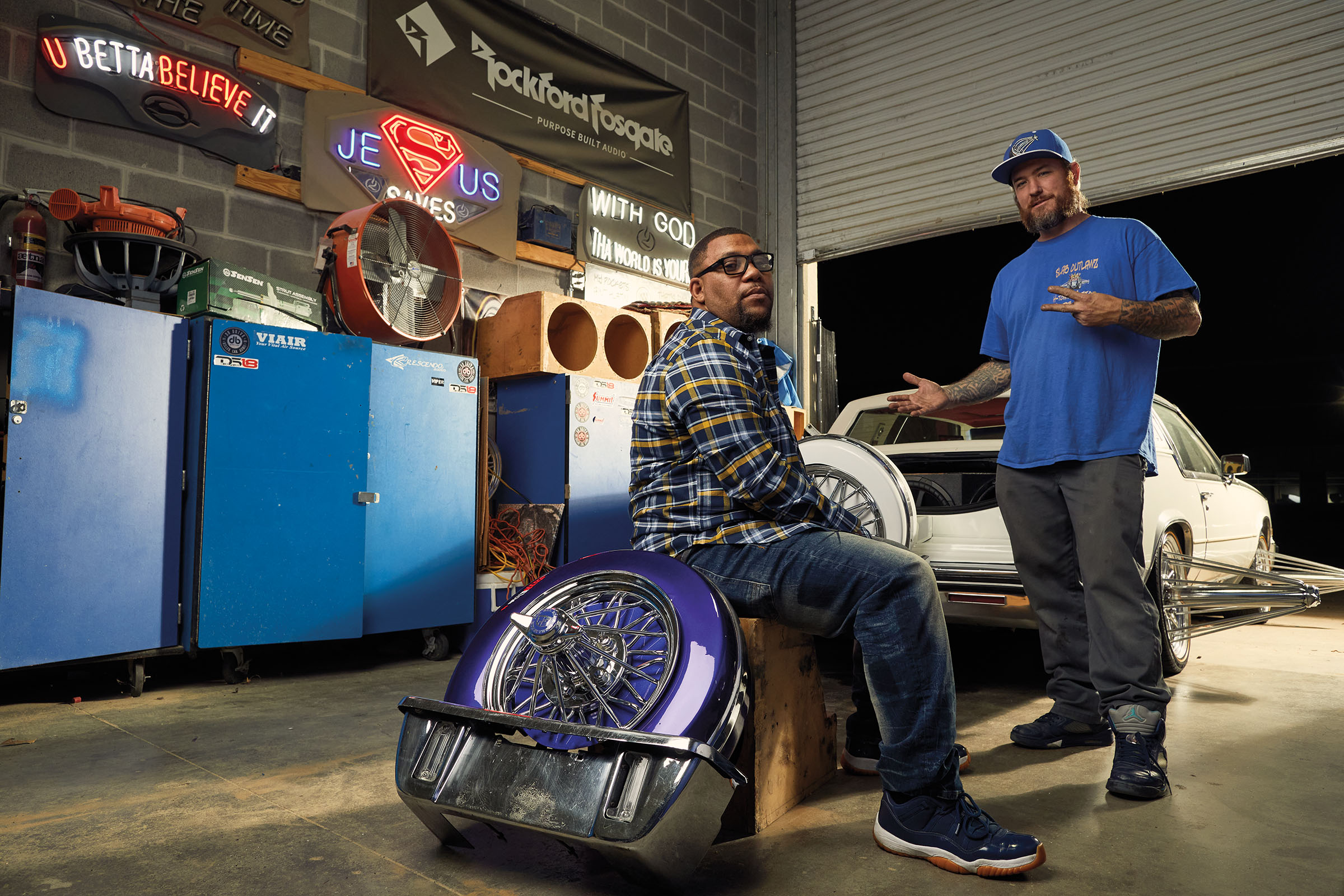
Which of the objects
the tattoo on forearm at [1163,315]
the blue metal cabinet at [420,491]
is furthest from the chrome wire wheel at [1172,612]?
the blue metal cabinet at [420,491]

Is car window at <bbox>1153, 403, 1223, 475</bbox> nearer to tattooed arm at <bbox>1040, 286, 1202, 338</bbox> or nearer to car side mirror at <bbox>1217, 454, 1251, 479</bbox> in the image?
car side mirror at <bbox>1217, 454, 1251, 479</bbox>

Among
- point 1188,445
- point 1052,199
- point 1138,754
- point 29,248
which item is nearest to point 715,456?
point 1138,754

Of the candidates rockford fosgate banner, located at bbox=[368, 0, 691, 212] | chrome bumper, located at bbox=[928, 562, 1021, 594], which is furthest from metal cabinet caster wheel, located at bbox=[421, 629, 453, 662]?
rockford fosgate banner, located at bbox=[368, 0, 691, 212]

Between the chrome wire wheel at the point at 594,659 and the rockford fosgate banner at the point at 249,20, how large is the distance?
12.6ft

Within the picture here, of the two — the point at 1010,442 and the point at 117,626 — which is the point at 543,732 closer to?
the point at 1010,442

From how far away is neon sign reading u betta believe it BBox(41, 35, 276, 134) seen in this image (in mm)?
3771

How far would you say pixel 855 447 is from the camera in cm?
323

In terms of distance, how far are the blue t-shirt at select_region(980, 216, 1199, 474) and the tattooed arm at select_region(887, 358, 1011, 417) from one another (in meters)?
0.15

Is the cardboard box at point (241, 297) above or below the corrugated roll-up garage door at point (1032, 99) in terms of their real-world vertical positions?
below

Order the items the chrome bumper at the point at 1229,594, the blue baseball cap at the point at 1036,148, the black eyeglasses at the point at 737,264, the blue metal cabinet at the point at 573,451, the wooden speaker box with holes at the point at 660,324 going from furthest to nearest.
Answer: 1. the wooden speaker box with holes at the point at 660,324
2. the blue metal cabinet at the point at 573,451
3. the chrome bumper at the point at 1229,594
4. the blue baseball cap at the point at 1036,148
5. the black eyeglasses at the point at 737,264

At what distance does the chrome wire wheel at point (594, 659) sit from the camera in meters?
1.72

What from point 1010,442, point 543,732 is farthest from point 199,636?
point 1010,442

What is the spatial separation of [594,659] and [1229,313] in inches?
648

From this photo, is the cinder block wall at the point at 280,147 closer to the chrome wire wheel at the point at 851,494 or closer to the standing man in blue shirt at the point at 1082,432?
the chrome wire wheel at the point at 851,494
